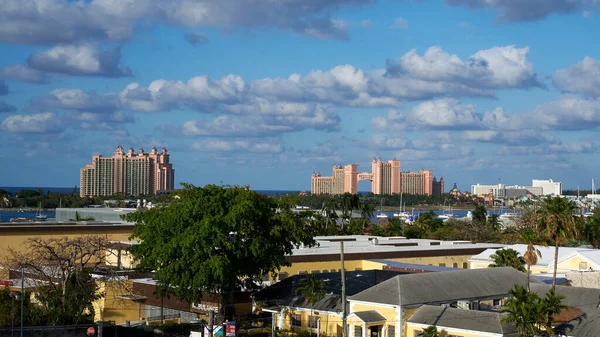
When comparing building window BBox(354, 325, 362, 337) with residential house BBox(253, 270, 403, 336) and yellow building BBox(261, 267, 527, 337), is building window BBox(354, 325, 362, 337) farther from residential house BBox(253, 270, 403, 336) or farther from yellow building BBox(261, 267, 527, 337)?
residential house BBox(253, 270, 403, 336)

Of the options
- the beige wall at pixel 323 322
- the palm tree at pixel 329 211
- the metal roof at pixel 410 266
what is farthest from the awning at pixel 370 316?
the palm tree at pixel 329 211

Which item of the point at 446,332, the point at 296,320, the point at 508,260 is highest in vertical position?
the point at 508,260

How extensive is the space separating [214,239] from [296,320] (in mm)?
7360

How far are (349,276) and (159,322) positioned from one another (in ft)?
41.6

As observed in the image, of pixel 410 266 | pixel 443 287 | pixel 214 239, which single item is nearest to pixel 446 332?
pixel 443 287

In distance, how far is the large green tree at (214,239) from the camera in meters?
42.1

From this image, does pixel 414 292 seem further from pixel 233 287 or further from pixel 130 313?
pixel 130 313

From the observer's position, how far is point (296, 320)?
149 feet

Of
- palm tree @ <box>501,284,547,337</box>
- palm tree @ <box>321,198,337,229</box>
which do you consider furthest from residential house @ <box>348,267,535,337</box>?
palm tree @ <box>321,198,337,229</box>

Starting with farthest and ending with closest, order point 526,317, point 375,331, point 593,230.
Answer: point 593,230 → point 375,331 → point 526,317

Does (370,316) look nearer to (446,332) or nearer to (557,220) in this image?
(446,332)

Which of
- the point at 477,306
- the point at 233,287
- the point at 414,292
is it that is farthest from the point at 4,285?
the point at 477,306

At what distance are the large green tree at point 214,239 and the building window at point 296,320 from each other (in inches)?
125

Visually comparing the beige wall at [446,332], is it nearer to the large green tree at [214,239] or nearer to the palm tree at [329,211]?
the large green tree at [214,239]
